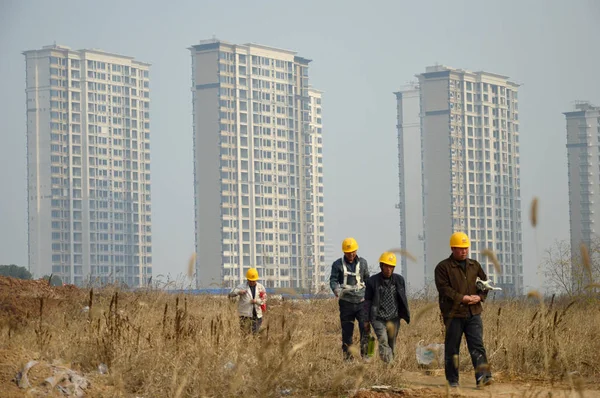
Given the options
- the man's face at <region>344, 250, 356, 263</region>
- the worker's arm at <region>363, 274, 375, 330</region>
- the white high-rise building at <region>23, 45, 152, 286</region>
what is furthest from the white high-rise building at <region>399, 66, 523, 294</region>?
the worker's arm at <region>363, 274, 375, 330</region>

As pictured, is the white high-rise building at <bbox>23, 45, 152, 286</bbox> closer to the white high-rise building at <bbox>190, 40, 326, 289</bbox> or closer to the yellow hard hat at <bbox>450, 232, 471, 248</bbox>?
the white high-rise building at <bbox>190, 40, 326, 289</bbox>

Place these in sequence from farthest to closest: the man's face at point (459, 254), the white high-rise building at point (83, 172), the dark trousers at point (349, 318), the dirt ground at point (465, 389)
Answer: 1. the white high-rise building at point (83, 172)
2. the dark trousers at point (349, 318)
3. the man's face at point (459, 254)
4. the dirt ground at point (465, 389)

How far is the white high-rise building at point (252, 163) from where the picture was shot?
14488 cm

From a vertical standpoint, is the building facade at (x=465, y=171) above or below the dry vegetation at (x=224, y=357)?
above

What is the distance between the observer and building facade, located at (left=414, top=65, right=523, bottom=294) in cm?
15950

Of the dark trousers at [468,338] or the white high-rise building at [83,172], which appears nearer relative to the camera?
the dark trousers at [468,338]

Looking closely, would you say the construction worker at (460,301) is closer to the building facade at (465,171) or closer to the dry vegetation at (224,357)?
the dry vegetation at (224,357)

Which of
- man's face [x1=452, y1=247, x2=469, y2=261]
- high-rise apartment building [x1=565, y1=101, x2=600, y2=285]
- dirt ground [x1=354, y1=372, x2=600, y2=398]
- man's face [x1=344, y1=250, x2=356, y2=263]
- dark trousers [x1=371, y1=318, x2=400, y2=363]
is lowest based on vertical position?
dirt ground [x1=354, y1=372, x2=600, y2=398]

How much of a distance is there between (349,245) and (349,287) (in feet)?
1.72

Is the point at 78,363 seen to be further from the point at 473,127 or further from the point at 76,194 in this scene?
the point at 473,127

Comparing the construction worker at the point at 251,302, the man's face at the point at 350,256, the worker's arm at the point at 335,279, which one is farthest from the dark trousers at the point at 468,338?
the construction worker at the point at 251,302

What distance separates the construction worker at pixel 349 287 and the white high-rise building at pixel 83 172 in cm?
13769

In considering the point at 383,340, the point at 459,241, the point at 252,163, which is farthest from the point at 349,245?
the point at 252,163

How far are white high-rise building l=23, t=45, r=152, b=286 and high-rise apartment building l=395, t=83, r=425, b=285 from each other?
4779 centimetres
